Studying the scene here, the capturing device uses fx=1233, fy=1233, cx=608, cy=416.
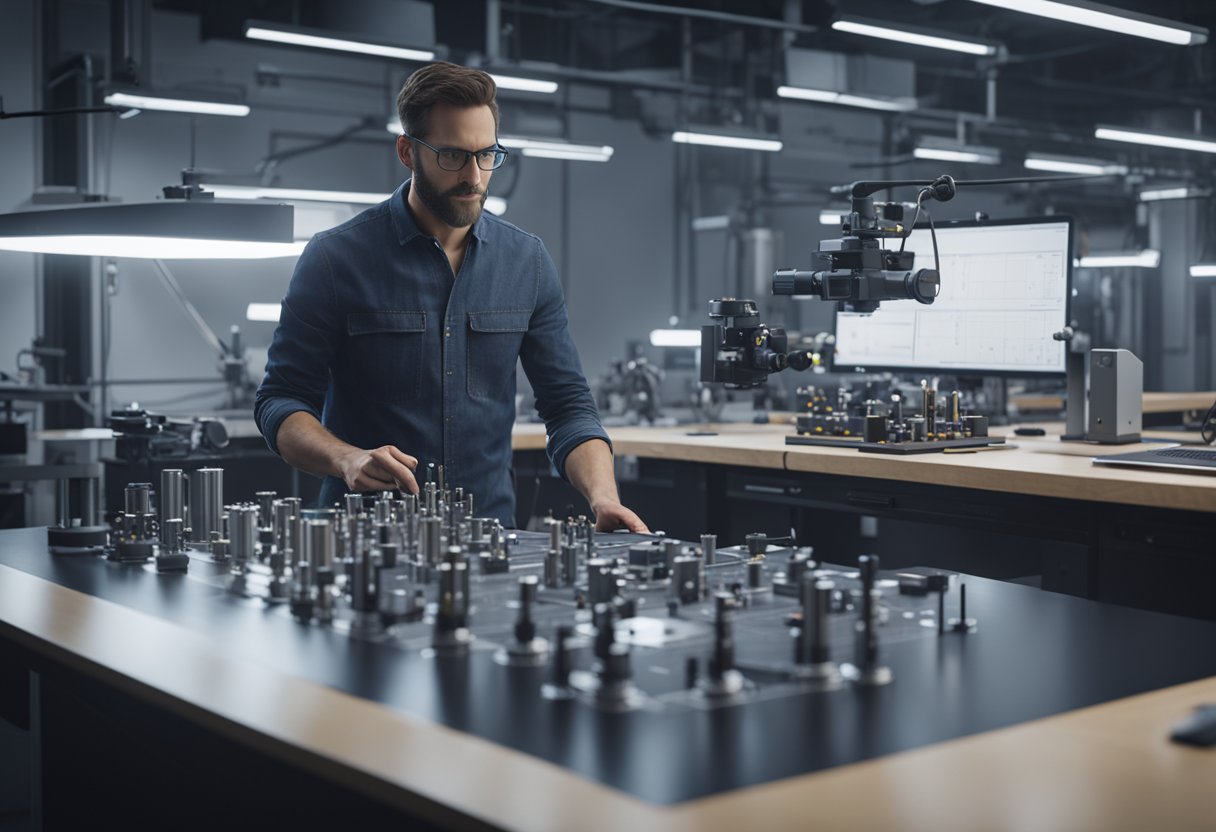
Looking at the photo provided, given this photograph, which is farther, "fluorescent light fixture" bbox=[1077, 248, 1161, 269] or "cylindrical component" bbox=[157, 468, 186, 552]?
"fluorescent light fixture" bbox=[1077, 248, 1161, 269]

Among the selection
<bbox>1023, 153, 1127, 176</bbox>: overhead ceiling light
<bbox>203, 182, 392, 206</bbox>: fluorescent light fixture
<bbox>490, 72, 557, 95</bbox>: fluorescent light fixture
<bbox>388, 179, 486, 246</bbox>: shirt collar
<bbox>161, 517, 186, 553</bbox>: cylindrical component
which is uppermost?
<bbox>1023, 153, 1127, 176</bbox>: overhead ceiling light

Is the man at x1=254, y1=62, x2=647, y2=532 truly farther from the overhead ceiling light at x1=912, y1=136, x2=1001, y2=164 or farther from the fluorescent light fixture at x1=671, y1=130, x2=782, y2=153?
the overhead ceiling light at x1=912, y1=136, x2=1001, y2=164

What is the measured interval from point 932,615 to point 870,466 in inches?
70.8

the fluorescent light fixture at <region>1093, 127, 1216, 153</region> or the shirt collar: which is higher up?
the fluorescent light fixture at <region>1093, 127, 1216, 153</region>

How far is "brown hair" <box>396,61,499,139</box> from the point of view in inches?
95.6

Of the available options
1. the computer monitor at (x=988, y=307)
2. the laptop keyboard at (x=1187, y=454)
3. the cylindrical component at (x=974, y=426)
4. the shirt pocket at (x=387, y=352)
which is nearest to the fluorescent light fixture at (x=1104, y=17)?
the computer monitor at (x=988, y=307)

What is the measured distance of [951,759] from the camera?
1.01m

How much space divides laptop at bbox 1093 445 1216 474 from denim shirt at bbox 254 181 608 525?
126 cm

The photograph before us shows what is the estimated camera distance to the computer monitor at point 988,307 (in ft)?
11.6

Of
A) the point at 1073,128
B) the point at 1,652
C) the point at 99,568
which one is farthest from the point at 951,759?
the point at 1073,128

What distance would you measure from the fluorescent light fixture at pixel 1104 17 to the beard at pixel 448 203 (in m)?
2.22

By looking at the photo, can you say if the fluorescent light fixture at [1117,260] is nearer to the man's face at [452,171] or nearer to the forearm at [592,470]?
the forearm at [592,470]

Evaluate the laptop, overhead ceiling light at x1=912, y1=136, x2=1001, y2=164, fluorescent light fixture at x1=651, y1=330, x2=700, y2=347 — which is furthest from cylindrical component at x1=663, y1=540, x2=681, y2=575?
overhead ceiling light at x1=912, y1=136, x2=1001, y2=164

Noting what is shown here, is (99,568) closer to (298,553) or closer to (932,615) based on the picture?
(298,553)
